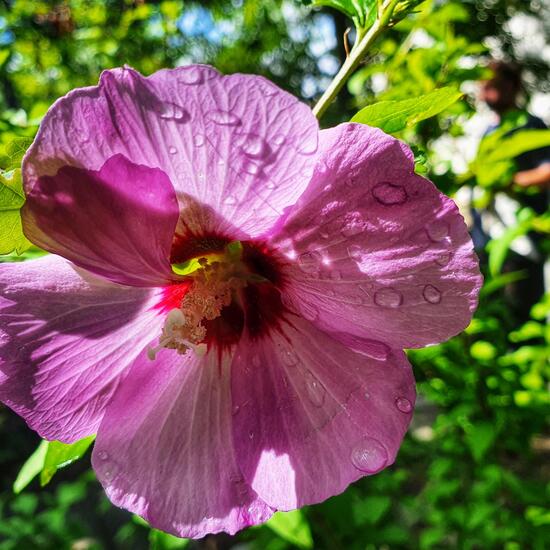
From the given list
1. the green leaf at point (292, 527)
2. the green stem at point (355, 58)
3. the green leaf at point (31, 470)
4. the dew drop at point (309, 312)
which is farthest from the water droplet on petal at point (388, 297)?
the green leaf at point (292, 527)

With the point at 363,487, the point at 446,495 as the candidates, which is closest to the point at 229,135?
the point at 446,495

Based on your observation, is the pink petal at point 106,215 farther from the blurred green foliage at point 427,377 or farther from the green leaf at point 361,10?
the green leaf at point 361,10

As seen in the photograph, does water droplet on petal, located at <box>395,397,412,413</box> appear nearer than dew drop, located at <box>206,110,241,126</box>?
No

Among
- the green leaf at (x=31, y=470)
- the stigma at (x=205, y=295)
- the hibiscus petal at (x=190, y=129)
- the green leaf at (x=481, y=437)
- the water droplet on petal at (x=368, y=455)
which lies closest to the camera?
the hibiscus petal at (x=190, y=129)

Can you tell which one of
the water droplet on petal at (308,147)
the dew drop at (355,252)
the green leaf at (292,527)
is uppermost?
the water droplet on petal at (308,147)

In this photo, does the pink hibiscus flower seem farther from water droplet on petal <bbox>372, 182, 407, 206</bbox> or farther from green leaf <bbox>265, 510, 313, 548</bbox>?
green leaf <bbox>265, 510, 313, 548</bbox>

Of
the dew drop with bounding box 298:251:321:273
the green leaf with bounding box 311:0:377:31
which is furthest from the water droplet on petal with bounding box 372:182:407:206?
the green leaf with bounding box 311:0:377:31

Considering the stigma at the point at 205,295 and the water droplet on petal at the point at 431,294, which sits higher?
the water droplet on petal at the point at 431,294

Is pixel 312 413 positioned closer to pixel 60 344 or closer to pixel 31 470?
pixel 60 344
